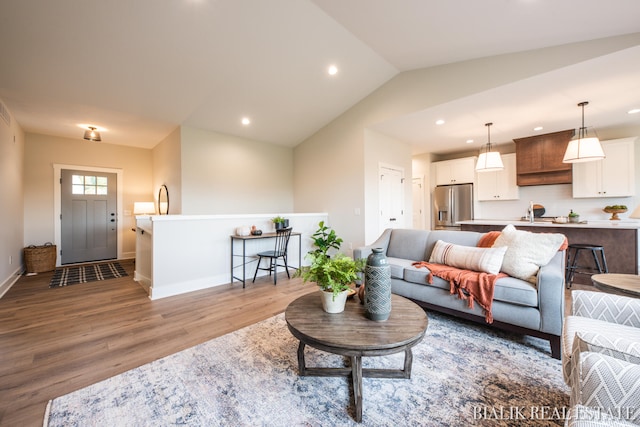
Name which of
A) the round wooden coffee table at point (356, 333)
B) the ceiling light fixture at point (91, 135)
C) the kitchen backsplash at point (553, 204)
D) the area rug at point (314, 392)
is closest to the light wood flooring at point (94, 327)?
the area rug at point (314, 392)

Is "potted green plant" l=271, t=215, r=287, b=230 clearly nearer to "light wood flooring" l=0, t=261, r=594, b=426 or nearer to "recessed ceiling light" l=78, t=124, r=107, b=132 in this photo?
"light wood flooring" l=0, t=261, r=594, b=426

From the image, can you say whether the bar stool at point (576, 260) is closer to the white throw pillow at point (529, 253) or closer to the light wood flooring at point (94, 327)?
the white throw pillow at point (529, 253)

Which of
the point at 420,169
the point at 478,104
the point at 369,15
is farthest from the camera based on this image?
the point at 420,169

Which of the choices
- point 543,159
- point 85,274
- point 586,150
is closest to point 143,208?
point 85,274

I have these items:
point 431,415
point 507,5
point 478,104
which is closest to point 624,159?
point 478,104

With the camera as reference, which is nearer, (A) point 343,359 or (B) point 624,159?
(A) point 343,359

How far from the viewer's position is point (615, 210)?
14.5 ft

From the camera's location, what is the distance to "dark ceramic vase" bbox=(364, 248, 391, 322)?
1606 mm

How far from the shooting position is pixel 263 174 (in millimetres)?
5969

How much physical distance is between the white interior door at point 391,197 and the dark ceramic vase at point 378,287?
144 inches

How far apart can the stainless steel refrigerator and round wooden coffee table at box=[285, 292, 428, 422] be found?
513 centimetres

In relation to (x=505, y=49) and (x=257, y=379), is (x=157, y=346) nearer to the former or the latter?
(x=257, y=379)

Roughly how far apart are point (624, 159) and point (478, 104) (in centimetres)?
295

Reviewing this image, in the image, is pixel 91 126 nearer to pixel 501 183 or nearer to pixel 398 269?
pixel 398 269
